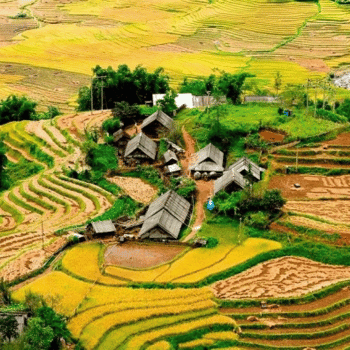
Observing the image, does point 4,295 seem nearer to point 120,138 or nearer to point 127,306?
point 127,306

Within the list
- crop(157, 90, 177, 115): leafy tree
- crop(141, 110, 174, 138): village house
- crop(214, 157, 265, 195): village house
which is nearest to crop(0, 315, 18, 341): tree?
crop(214, 157, 265, 195): village house

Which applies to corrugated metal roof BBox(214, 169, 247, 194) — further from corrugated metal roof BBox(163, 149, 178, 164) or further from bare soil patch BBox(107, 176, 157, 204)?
corrugated metal roof BBox(163, 149, 178, 164)

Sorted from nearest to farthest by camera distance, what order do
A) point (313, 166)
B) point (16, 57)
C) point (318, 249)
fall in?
point (318, 249) → point (313, 166) → point (16, 57)

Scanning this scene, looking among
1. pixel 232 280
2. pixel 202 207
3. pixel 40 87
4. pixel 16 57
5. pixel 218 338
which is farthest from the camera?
pixel 16 57

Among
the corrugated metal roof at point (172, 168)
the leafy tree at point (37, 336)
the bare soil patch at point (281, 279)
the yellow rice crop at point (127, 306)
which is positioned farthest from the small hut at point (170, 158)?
the leafy tree at point (37, 336)

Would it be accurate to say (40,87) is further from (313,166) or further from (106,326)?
(106,326)

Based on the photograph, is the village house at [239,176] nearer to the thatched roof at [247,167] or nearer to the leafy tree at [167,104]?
the thatched roof at [247,167]

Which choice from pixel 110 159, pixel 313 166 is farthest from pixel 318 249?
pixel 110 159

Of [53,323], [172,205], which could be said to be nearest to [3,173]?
[172,205]
